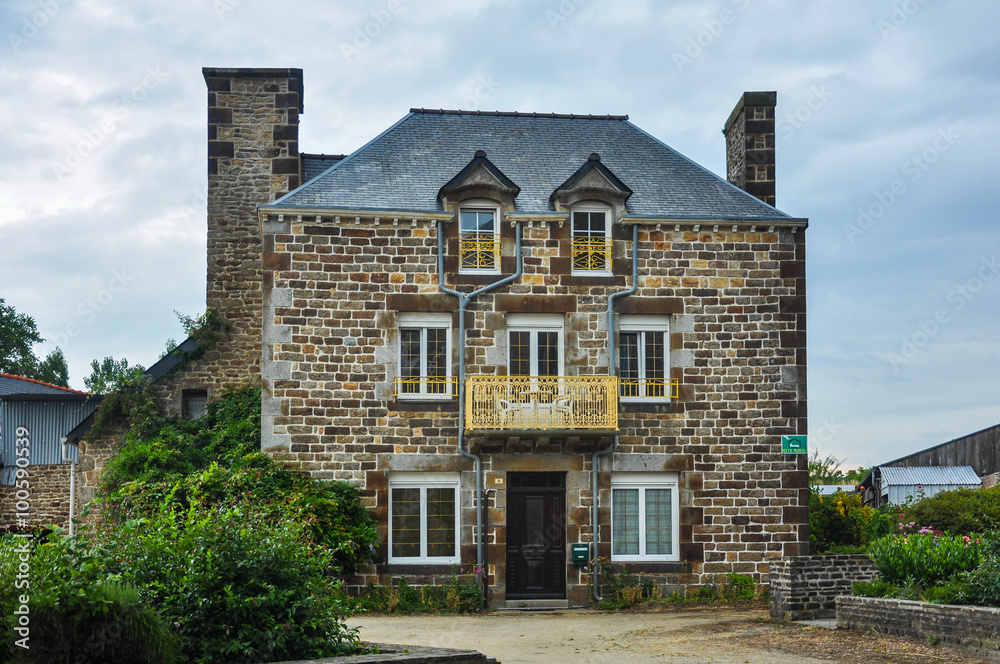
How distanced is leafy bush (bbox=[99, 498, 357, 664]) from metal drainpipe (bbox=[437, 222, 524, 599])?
8984 mm

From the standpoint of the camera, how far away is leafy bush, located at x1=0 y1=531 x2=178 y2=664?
7.72 meters

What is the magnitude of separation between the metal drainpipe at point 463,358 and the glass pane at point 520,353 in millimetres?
905

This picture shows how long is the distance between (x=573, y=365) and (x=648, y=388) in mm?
1442

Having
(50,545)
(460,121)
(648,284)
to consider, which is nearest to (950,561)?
(648,284)

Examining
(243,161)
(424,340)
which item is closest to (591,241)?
(424,340)

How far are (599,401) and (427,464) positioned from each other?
10.3ft

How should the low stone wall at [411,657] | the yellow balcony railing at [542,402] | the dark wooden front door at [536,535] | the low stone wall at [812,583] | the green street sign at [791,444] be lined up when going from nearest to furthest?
the low stone wall at [411,657] → the low stone wall at [812,583] → the yellow balcony railing at [542,402] → the dark wooden front door at [536,535] → the green street sign at [791,444]

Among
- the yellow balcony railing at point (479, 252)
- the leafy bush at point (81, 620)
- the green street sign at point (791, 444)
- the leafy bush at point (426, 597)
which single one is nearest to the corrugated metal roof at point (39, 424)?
the leafy bush at point (426, 597)

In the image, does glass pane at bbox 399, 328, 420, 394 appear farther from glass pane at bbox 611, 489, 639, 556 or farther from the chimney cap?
the chimney cap

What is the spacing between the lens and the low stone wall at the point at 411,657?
852 cm

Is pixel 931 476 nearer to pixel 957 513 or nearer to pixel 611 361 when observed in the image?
pixel 957 513

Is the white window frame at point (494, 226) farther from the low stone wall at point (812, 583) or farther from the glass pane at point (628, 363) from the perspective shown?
the low stone wall at point (812, 583)

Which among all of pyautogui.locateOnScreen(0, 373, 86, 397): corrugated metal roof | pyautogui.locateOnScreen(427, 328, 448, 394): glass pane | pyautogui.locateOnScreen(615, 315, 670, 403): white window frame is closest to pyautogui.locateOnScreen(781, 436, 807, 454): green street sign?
pyautogui.locateOnScreen(615, 315, 670, 403): white window frame

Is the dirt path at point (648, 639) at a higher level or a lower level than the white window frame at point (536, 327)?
lower
